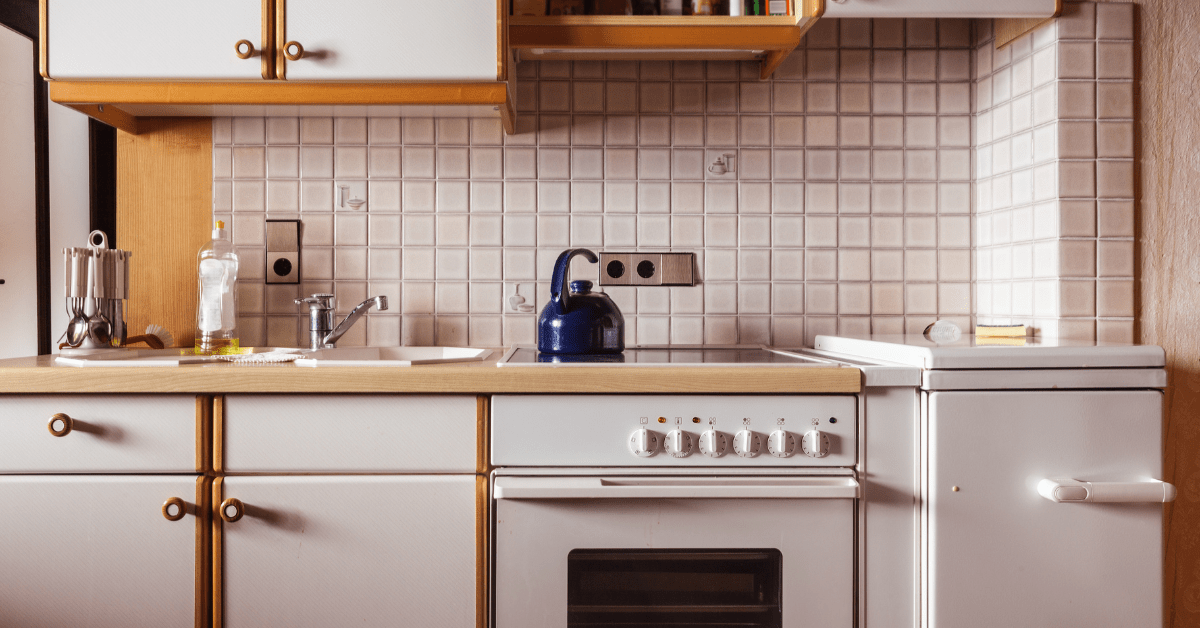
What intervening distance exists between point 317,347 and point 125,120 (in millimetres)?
714

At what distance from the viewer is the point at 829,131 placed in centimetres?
164

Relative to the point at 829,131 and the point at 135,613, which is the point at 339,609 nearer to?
the point at 135,613

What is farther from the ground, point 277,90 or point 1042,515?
point 277,90

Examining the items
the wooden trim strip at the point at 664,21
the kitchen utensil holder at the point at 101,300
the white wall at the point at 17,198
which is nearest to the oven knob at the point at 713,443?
the wooden trim strip at the point at 664,21

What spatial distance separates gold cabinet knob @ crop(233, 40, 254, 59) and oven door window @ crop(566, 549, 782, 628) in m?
1.14

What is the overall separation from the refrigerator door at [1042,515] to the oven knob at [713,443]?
0.35 metres

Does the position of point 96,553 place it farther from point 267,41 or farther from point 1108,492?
point 1108,492

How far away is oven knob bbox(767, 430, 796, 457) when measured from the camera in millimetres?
1056

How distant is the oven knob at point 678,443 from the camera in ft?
3.45

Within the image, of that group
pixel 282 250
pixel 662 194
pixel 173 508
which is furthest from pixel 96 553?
pixel 662 194

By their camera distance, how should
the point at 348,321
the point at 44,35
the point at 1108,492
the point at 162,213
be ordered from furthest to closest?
the point at 162,213, the point at 348,321, the point at 44,35, the point at 1108,492

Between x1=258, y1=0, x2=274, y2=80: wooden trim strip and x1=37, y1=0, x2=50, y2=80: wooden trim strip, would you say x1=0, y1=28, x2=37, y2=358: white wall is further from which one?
x1=258, y1=0, x2=274, y2=80: wooden trim strip

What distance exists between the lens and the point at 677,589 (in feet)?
3.54

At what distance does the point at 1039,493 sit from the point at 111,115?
2.03 meters
